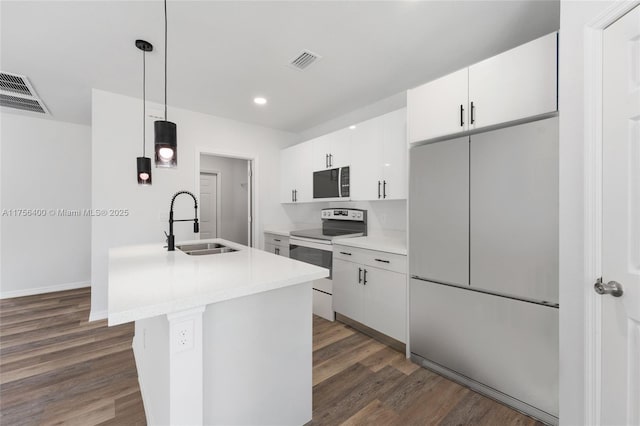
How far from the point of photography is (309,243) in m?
3.33

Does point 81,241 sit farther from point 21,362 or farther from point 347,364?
point 347,364

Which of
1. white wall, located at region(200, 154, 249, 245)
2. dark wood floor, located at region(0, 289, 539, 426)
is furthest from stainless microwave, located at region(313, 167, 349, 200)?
white wall, located at region(200, 154, 249, 245)

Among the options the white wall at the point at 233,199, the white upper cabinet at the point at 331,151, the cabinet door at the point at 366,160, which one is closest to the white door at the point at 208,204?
the white wall at the point at 233,199

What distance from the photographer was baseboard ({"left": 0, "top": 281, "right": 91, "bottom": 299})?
3.88 m

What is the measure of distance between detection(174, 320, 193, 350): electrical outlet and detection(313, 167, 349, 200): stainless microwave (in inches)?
95.9

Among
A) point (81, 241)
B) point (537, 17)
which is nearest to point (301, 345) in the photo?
point (537, 17)

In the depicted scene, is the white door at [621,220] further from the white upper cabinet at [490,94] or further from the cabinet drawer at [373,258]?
the cabinet drawer at [373,258]

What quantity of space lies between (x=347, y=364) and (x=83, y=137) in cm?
523

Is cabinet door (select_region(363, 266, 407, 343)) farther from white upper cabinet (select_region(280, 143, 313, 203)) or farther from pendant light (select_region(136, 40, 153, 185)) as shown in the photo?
pendant light (select_region(136, 40, 153, 185))

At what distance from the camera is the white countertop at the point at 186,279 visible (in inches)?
37.6

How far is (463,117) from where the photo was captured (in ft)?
6.39

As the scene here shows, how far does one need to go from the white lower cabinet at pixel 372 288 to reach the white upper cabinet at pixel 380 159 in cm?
66

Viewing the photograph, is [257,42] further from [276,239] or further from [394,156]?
[276,239]
